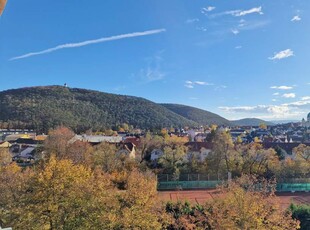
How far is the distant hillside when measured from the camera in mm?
116875

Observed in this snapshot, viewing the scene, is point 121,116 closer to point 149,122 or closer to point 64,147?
point 149,122

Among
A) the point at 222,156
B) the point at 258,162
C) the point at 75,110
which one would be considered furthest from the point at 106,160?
the point at 75,110

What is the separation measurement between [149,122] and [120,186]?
12084 centimetres

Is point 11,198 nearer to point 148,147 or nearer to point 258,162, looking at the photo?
point 258,162

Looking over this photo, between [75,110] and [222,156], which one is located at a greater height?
[75,110]

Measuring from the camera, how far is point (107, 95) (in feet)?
602

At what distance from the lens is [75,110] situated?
139000mm

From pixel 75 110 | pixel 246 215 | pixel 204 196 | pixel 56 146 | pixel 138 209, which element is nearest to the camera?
pixel 246 215

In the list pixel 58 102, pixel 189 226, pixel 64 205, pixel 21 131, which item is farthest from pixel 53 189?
pixel 58 102

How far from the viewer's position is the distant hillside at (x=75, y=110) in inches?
4601

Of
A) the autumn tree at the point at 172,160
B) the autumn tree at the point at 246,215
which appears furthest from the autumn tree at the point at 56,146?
the autumn tree at the point at 246,215

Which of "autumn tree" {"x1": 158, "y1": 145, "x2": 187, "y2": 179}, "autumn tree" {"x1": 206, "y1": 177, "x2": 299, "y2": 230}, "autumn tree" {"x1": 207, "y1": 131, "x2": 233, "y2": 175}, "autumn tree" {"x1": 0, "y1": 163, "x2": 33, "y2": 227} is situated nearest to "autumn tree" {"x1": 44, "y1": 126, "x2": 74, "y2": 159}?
"autumn tree" {"x1": 158, "y1": 145, "x2": 187, "y2": 179}

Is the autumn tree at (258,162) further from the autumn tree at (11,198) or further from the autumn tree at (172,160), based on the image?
the autumn tree at (11,198)

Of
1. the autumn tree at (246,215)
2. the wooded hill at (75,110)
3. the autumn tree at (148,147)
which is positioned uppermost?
the wooded hill at (75,110)
